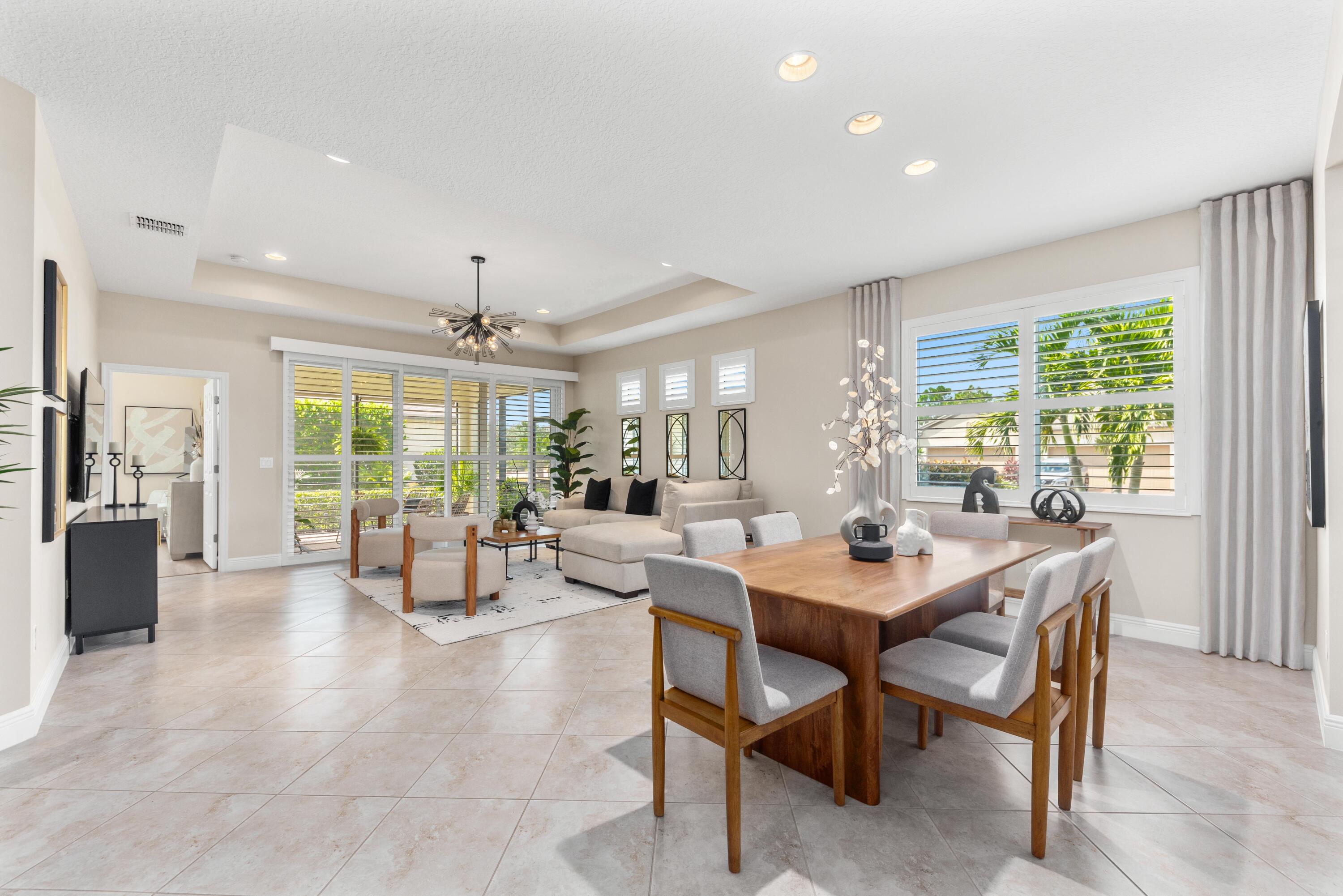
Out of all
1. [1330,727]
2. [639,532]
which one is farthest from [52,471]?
[1330,727]

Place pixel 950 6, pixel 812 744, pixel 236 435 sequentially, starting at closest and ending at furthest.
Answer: pixel 950 6, pixel 812 744, pixel 236 435

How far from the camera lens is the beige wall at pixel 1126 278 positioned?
3.52 metres

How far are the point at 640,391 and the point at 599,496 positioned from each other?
55.0 inches

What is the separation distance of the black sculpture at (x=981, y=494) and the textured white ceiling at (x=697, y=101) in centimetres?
161

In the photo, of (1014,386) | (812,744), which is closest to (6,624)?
(812,744)

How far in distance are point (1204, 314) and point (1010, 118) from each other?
1.93 meters

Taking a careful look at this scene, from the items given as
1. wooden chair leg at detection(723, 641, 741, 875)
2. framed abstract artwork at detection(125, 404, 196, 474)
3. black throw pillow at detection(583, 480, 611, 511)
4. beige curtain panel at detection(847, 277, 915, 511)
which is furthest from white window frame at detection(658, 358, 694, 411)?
framed abstract artwork at detection(125, 404, 196, 474)

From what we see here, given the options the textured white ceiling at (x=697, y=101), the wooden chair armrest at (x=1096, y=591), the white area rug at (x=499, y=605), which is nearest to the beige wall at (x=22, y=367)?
the textured white ceiling at (x=697, y=101)

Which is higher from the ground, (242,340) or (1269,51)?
(1269,51)

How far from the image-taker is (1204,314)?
11.2 ft

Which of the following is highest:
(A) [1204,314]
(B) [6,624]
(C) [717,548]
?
(A) [1204,314]

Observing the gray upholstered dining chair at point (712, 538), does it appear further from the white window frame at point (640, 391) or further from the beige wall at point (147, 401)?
the beige wall at point (147, 401)

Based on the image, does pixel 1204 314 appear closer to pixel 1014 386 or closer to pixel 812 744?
pixel 1014 386

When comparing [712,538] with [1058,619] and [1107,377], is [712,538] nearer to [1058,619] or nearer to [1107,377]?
[1058,619]
